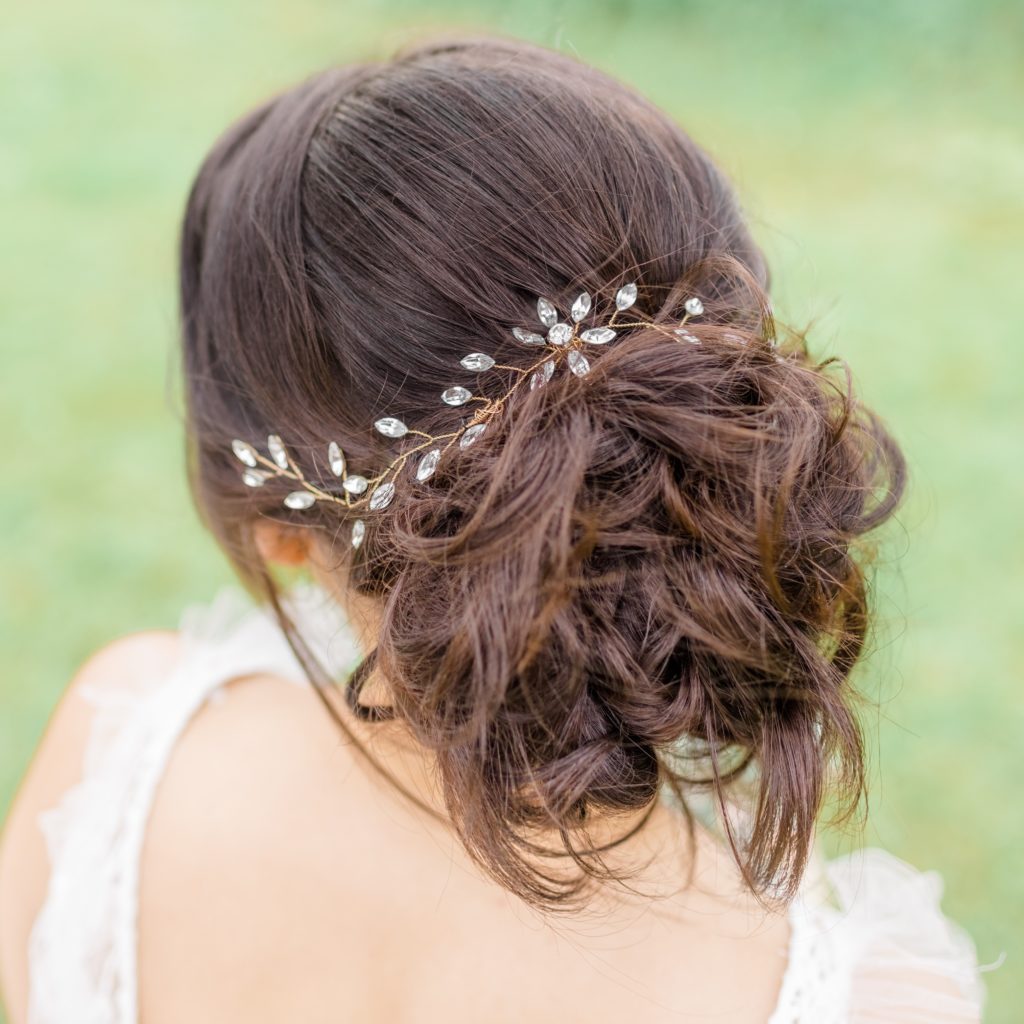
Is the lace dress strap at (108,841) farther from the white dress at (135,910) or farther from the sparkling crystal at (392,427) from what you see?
the sparkling crystal at (392,427)

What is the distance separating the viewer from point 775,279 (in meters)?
2.46

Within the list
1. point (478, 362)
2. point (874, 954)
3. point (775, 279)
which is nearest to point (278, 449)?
point (478, 362)

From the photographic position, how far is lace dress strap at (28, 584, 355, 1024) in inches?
49.7

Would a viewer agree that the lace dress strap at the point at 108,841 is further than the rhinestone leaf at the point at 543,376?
Yes

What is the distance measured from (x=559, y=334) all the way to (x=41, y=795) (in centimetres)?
115

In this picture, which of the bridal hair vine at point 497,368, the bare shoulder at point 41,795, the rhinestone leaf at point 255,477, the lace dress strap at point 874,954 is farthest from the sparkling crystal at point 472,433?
the bare shoulder at point 41,795

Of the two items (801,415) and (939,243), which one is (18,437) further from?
(939,243)

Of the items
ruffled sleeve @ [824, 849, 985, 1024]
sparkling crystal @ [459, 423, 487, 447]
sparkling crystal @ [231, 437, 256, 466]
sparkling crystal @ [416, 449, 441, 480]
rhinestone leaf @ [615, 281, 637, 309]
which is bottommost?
ruffled sleeve @ [824, 849, 985, 1024]

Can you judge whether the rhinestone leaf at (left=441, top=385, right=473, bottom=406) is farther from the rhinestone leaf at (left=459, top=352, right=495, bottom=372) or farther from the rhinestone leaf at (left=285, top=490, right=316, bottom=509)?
the rhinestone leaf at (left=285, top=490, right=316, bottom=509)

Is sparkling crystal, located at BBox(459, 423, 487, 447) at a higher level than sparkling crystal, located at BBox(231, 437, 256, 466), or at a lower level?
higher

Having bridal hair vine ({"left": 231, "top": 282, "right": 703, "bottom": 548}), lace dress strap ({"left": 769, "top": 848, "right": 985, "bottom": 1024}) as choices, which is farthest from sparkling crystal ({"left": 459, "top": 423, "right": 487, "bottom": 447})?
lace dress strap ({"left": 769, "top": 848, "right": 985, "bottom": 1024})

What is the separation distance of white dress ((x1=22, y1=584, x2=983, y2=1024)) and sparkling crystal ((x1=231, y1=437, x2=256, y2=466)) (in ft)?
0.82

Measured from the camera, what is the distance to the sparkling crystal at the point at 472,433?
90cm

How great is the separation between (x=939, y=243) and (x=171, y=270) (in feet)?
9.52
